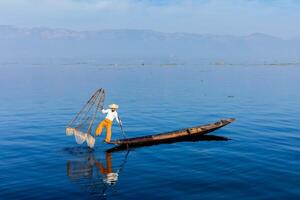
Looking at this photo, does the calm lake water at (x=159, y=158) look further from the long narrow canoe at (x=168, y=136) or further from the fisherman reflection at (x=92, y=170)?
the long narrow canoe at (x=168, y=136)

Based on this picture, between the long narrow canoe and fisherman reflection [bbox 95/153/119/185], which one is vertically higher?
the long narrow canoe

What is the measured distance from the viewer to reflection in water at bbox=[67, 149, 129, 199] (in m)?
22.3

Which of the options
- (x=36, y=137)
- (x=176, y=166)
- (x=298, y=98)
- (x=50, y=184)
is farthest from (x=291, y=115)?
(x=50, y=184)

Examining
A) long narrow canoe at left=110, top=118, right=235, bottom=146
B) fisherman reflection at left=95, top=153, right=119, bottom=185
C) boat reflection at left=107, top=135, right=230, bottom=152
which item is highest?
long narrow canoe at left=110, top=118, right=235, bottom=146

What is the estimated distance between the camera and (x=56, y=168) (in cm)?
2603

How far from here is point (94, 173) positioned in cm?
2531

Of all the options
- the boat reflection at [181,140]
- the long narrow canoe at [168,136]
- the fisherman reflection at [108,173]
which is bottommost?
the fisherman reflection at [108,173]

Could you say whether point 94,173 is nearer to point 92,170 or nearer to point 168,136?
point 92,170

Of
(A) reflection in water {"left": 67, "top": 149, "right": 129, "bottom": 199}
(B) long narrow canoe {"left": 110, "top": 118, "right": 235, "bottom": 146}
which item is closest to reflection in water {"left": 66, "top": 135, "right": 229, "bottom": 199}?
(A) reflection in water {"left": 67, "top": 149, "right": 129, "bottom": 199}

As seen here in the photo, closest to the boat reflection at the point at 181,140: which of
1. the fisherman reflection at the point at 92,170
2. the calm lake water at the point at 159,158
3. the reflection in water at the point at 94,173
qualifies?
the calm lake water at the point at 159,158

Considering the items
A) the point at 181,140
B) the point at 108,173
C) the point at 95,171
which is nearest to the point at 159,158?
the point at 108,173

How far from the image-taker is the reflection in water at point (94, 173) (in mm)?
22312

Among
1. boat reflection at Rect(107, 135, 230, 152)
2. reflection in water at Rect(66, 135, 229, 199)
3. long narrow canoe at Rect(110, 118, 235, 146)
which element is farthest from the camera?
long narrow canoe at Rect(110, 118, 235, 146)

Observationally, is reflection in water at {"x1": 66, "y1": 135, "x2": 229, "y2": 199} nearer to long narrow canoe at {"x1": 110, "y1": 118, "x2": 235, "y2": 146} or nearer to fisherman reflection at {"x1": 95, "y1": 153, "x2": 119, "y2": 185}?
fisherman reflection at {"x1": 95, "y1": 153, "x2": 119, "y2": 185}
